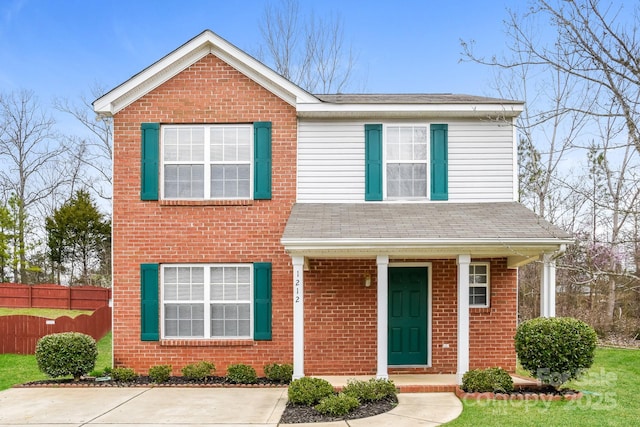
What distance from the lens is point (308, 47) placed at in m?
25.0

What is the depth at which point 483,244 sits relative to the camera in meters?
9.63

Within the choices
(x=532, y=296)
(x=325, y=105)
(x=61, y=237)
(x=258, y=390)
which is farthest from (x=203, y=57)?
(x=61, y=237)

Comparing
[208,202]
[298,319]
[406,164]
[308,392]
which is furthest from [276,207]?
[308,392]

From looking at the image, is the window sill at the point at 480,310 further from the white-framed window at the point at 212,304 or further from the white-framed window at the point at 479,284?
the white-framed window at the point at 212,304

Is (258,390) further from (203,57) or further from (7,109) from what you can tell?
(7,109)

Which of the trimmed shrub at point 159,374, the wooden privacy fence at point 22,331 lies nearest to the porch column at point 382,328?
the trimmed shrub at point 159,374

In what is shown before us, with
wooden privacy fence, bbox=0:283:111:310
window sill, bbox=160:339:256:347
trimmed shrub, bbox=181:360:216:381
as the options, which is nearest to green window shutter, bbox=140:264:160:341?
window sill, bbox=160:339:256:347

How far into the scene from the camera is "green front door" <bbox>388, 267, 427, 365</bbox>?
11.3 metres

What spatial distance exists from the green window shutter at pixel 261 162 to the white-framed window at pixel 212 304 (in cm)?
144

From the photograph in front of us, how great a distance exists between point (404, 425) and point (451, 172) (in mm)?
5442

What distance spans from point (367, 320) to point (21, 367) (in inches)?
320

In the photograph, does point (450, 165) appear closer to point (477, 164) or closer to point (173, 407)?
point (477, 164)

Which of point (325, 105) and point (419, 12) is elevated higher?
point (419, 12)

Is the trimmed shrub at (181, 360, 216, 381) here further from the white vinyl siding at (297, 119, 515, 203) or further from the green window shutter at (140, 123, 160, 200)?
the white vinyl siding at (297, 119, 515, 203)
